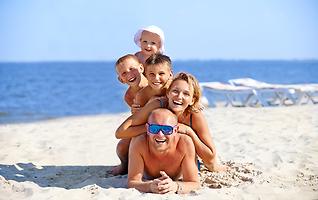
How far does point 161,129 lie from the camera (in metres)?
3.79

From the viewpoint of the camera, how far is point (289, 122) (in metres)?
8.82

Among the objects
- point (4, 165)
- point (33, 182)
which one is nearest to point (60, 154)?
Answer: point (4, 165)

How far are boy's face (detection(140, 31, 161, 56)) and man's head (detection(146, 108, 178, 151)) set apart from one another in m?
1.05

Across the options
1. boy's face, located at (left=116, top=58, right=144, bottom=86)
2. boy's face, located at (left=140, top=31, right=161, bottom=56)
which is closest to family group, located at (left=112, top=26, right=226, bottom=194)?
boy's face, located at (left=116, top=58, right=144, bottom=86)

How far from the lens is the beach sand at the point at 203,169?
4008 mm

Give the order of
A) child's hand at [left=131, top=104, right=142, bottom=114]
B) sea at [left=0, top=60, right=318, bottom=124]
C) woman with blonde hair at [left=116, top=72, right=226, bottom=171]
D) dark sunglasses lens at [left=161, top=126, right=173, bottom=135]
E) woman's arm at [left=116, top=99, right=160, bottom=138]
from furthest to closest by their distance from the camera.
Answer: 1. sea at [left=0, top=60, right=318, bottom=124]
2. child's hand at [left=131, top=104, right=142, bottom=114]
3. woman's arm at [left=116, top=99, right=160, bottom=138]
4. woman with blonde hair at [left=116, top=72, right=226, bottom=171]
5. dark sunglasses lens at [left=161, top=126, right=173, bottom=135]

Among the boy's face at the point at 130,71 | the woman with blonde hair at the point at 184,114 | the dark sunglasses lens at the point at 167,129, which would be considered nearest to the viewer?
the dark sunglasses lens at the point at 167,129

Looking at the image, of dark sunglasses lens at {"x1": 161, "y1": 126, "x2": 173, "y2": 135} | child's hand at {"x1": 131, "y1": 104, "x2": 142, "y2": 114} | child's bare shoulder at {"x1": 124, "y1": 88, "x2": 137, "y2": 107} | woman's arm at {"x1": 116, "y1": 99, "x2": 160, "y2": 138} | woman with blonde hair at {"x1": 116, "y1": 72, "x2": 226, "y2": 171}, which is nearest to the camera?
dark sunglasses lens at {"x1": 161, "y1": 126, "x2": 173, "y2": 135}

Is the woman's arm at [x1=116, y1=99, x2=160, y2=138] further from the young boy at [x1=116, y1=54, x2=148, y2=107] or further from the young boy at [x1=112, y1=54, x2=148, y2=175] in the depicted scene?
the young boy at [x1=116, y1=54, x2=148, y2=107]

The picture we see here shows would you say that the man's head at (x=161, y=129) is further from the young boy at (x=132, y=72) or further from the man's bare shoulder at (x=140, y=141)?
the young boy at (x=132, y=72)

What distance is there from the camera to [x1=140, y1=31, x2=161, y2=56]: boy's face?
4688 millimetres

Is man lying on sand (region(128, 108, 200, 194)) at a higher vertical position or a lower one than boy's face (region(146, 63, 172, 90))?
lower

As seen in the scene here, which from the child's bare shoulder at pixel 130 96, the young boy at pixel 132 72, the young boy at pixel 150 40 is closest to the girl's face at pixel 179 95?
the young boy at pixel 132 72

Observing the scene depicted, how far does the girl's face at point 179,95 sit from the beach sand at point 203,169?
0.75 metres
